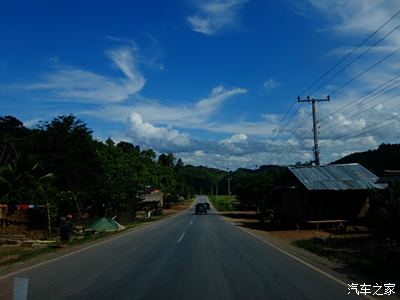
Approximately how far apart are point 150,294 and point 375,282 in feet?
17.2

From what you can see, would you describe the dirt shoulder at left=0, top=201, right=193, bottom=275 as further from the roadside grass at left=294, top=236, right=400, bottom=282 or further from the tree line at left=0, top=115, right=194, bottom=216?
the roadside grass at left=294, top=236, right=400, bottom=282

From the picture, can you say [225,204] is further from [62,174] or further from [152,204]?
[62,174]

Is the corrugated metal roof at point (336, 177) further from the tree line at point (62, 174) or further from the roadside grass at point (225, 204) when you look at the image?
the roadside grass at point (225, 204)

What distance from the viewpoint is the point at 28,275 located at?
529 inches

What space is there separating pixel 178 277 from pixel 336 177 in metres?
27.6

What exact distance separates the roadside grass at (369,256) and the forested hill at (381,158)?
2533 cm

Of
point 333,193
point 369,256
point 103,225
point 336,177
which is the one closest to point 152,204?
point 103,225

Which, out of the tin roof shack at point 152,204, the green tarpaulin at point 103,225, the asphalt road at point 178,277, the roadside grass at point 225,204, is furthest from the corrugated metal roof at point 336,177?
the roadside grass at point 225,204

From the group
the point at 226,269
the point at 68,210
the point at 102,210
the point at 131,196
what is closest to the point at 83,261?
the point at 226,269

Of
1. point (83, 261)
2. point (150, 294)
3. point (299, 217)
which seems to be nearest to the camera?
point (150, 294)

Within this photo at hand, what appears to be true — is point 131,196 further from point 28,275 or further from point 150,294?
point 150,294

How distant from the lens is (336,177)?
125 feet

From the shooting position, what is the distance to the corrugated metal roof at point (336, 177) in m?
36.1

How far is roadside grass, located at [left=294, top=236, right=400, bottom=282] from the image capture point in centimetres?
1381
